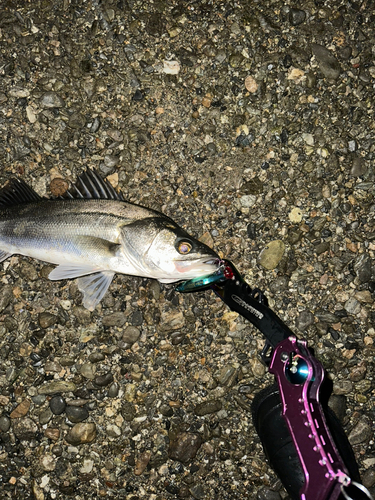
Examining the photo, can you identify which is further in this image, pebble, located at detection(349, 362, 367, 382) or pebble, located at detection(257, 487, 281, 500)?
pebble, located at detection(349, 362, 367, 382)

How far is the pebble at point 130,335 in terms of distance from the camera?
13.6ft

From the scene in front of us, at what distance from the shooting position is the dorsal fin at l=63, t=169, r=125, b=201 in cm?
409

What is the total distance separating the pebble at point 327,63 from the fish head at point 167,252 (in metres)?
2.44

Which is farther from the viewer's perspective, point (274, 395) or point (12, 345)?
point (12, 345)

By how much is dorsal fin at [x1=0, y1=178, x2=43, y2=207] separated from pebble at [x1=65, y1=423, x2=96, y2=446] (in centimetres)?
242

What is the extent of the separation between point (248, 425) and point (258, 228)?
207 centimetres

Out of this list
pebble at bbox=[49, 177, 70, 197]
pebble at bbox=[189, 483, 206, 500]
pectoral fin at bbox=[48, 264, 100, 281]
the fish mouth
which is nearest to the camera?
the fish mouth

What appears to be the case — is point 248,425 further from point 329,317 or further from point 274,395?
point 329,317

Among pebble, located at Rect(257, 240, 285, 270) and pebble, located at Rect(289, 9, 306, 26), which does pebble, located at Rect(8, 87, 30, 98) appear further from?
pebble, located at Rect(257, 240, 285, 270)

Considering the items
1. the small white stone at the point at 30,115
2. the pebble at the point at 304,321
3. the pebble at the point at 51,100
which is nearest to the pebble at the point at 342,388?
the pebble at the point at 304,321

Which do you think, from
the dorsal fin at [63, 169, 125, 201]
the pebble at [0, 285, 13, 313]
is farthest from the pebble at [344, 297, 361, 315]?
the pebble at [0, 285, 13, 313]

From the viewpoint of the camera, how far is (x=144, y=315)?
4207 millimetres

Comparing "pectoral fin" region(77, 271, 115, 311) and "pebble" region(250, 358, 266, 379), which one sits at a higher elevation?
"pectoral fin" region(77, 271, 115, 311)

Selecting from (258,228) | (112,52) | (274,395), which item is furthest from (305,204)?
(112,52)
